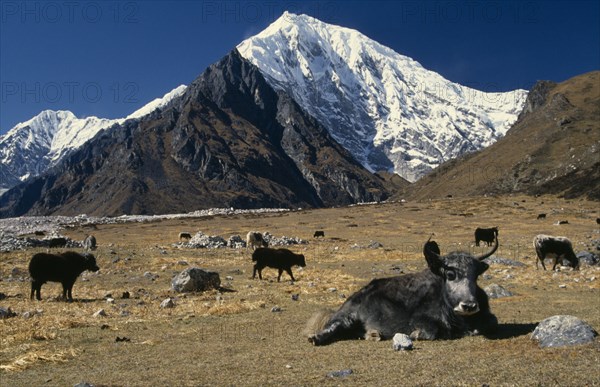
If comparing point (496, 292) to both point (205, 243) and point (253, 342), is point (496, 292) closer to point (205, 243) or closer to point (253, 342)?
point (253, 342)

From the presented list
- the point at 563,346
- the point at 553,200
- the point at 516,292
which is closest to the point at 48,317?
the point at 563,346

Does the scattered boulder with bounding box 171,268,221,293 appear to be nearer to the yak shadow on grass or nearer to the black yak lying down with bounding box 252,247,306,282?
the black yak lying down with bounding box 252,247,306,282

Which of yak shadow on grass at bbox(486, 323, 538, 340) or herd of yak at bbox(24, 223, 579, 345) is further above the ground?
herd of yak at bbox(24, 223, 579, 345)

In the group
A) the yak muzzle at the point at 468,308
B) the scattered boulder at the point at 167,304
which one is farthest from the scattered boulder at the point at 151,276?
the yak muzzle at the point at 468,308

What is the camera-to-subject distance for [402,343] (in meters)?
9.89

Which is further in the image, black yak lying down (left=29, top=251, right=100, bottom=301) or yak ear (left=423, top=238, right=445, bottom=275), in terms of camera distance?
black yak lying down (left=29, top=251, right=100, bottom=301)

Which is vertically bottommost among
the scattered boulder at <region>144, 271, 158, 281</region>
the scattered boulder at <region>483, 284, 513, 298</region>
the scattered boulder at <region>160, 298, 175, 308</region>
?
the scattered boulder at <region>144, 271, 158, 281</region>

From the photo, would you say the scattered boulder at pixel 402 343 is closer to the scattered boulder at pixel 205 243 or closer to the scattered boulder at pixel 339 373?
the scattered boulder at pixel 339 373

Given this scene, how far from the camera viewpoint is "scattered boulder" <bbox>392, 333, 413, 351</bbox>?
9.85 metres

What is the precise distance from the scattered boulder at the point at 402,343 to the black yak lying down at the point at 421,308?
88 cm

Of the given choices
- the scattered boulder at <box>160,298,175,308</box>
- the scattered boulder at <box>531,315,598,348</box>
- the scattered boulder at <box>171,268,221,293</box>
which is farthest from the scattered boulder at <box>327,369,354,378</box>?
the scattered boulder at <box>171,268,221,293</box>

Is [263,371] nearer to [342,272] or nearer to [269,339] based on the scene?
[269,339]

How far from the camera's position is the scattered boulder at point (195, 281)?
73.2 ft

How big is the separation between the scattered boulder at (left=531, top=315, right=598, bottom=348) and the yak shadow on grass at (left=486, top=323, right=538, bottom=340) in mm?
821
